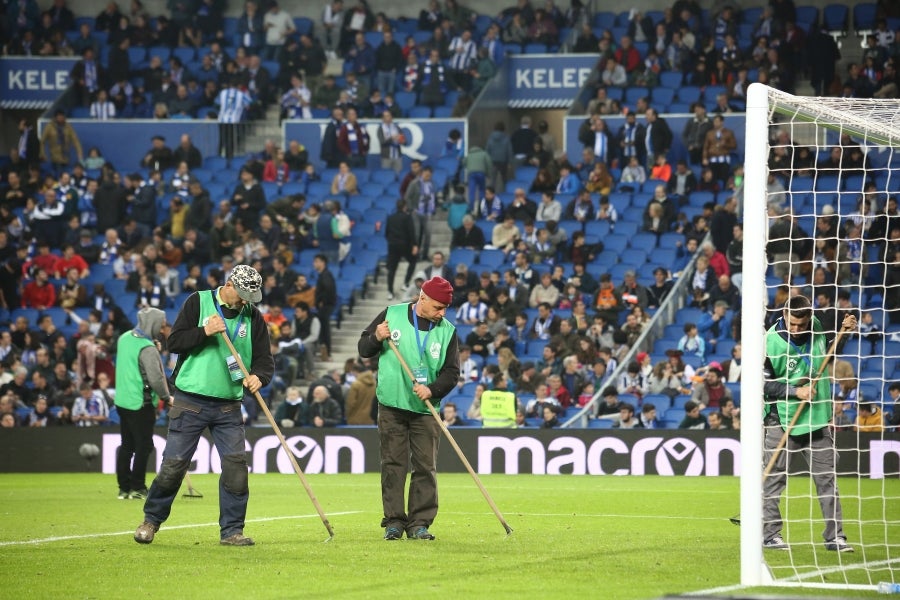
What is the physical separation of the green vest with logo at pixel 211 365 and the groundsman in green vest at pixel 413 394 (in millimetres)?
1081

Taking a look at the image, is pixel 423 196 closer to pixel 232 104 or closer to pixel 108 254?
pixel 232 104

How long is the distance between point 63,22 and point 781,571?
28727mm

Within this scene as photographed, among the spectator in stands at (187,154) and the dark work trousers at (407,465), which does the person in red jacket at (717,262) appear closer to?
the spectator in stands at (187,154)

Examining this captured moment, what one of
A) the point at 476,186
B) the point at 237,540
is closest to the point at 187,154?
the point at 476,186

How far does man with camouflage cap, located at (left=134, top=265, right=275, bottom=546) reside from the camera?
435 inches

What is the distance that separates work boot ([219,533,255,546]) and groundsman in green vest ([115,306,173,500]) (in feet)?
16.3

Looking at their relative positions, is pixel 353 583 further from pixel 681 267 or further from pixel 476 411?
pixel 681 267

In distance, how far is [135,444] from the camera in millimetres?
16609

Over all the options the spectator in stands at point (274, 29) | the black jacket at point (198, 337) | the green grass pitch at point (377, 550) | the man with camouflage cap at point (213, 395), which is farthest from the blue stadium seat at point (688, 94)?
the man with camouflage cap at point (213, 395)

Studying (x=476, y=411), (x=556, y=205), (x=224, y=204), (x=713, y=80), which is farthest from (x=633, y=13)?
(x=476, y=411)

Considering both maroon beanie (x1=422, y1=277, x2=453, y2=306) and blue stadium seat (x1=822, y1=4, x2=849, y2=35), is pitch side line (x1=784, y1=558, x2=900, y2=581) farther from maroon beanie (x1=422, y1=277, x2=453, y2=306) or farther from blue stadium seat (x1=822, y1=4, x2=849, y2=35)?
blue stadium seat (x1=822, y1=4, x2=849, y2=35)

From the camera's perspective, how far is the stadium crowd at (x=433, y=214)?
79.5 ft

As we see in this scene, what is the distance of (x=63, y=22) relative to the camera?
3484cm

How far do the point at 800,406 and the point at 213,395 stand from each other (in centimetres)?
457
